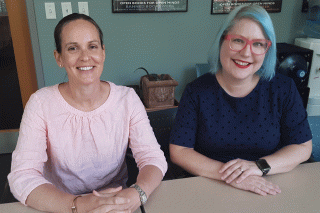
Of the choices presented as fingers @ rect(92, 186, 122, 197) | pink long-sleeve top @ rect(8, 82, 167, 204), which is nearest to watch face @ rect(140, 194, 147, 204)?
fingers @ rect(92, 186, 122, 197)

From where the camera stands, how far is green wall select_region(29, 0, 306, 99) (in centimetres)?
266

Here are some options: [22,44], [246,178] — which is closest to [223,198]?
[246,178]

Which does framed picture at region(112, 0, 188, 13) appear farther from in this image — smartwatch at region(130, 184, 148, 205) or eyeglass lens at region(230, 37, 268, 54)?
smartwatch at region(130, 184, 148, 205)

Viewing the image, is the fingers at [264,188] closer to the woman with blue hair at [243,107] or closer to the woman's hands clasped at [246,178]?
the woman's hands clasped at [246,178]

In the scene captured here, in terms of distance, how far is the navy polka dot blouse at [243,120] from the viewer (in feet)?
4.34

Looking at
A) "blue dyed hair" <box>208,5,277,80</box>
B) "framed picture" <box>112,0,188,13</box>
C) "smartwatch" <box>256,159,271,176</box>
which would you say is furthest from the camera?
"framed picture" <box>112,0,188,13</box>

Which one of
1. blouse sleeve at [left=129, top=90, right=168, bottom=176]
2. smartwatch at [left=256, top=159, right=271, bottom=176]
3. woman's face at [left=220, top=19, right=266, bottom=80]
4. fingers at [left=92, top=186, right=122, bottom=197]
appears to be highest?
woman's face at [left=220, top=19, right=266, bottom=80]

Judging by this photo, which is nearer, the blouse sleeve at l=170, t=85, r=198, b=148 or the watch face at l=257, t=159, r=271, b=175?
the watch face at l=257, t=159, r=271, b=175

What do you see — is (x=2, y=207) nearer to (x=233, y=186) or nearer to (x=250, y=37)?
(x=233, y=186)

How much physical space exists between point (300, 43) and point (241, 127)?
2083mm

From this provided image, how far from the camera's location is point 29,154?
1.09 m

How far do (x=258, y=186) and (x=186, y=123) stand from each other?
44 centimetres

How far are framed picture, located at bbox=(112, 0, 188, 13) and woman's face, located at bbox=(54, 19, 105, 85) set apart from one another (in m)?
1.58

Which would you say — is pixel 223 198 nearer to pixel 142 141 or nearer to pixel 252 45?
pixel 142 141
